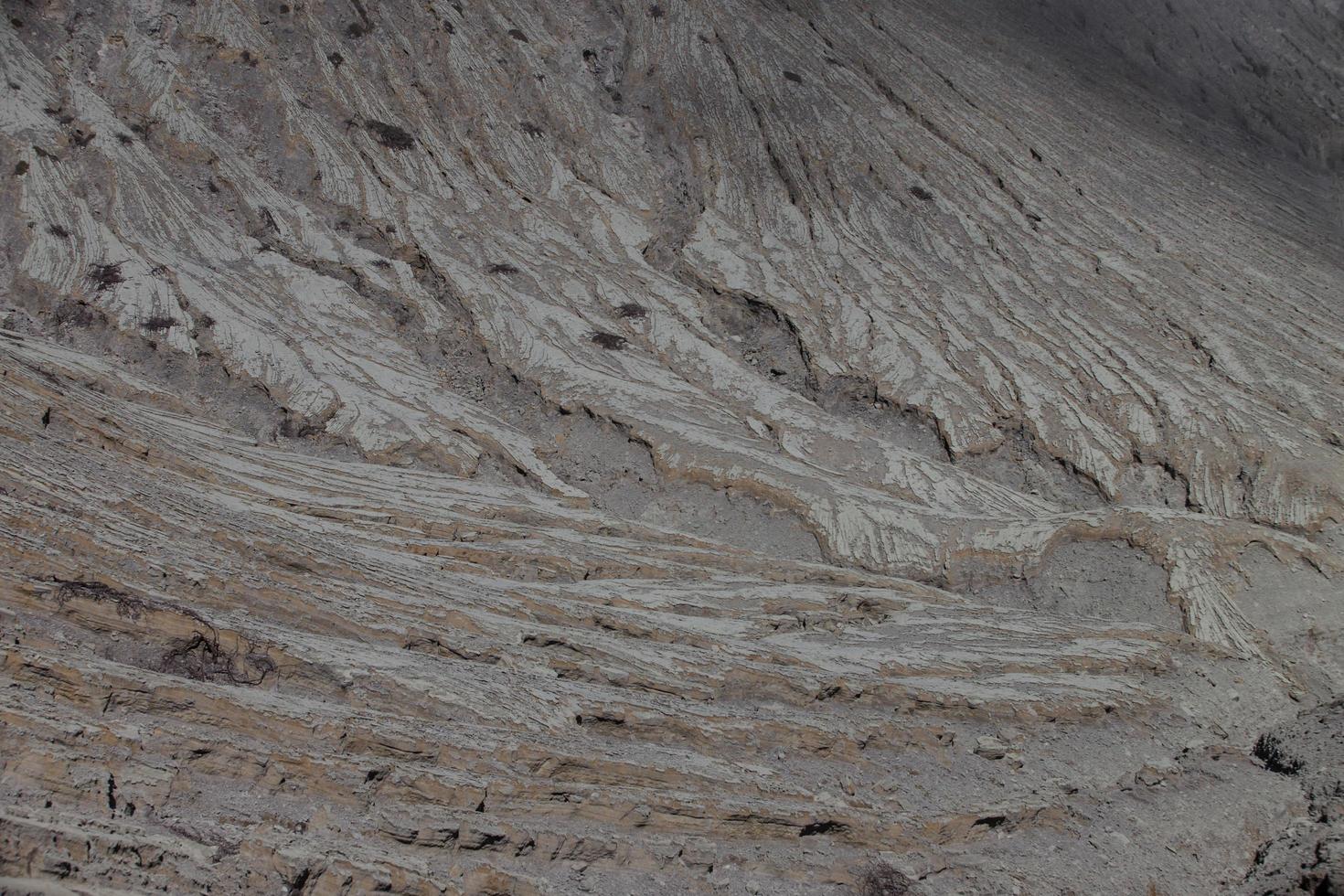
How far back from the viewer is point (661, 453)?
1848 cm

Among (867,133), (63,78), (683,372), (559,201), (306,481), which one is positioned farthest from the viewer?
(867,133)

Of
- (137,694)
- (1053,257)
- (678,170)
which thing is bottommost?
(137,694)

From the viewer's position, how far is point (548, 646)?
499 inches

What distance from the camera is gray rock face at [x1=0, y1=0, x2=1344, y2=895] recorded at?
9781mm

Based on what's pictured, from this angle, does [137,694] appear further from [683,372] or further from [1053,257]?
[1053,257]

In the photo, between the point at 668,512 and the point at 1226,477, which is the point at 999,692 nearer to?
the point at 668,512

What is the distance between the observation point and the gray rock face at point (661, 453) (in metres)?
9.78

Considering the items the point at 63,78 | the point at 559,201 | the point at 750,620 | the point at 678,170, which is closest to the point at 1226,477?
the point at 750,620

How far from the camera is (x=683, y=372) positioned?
20344 mm

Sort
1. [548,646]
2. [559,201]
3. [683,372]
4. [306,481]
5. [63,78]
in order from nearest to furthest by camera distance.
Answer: [548,646]
[306,481]
[683,372]
[63,78]
[559,201]

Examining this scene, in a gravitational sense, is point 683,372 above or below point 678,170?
below

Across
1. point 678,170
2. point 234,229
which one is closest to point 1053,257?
point 678,170

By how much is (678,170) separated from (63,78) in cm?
1559

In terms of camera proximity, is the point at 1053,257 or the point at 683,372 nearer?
the point at 683,372
